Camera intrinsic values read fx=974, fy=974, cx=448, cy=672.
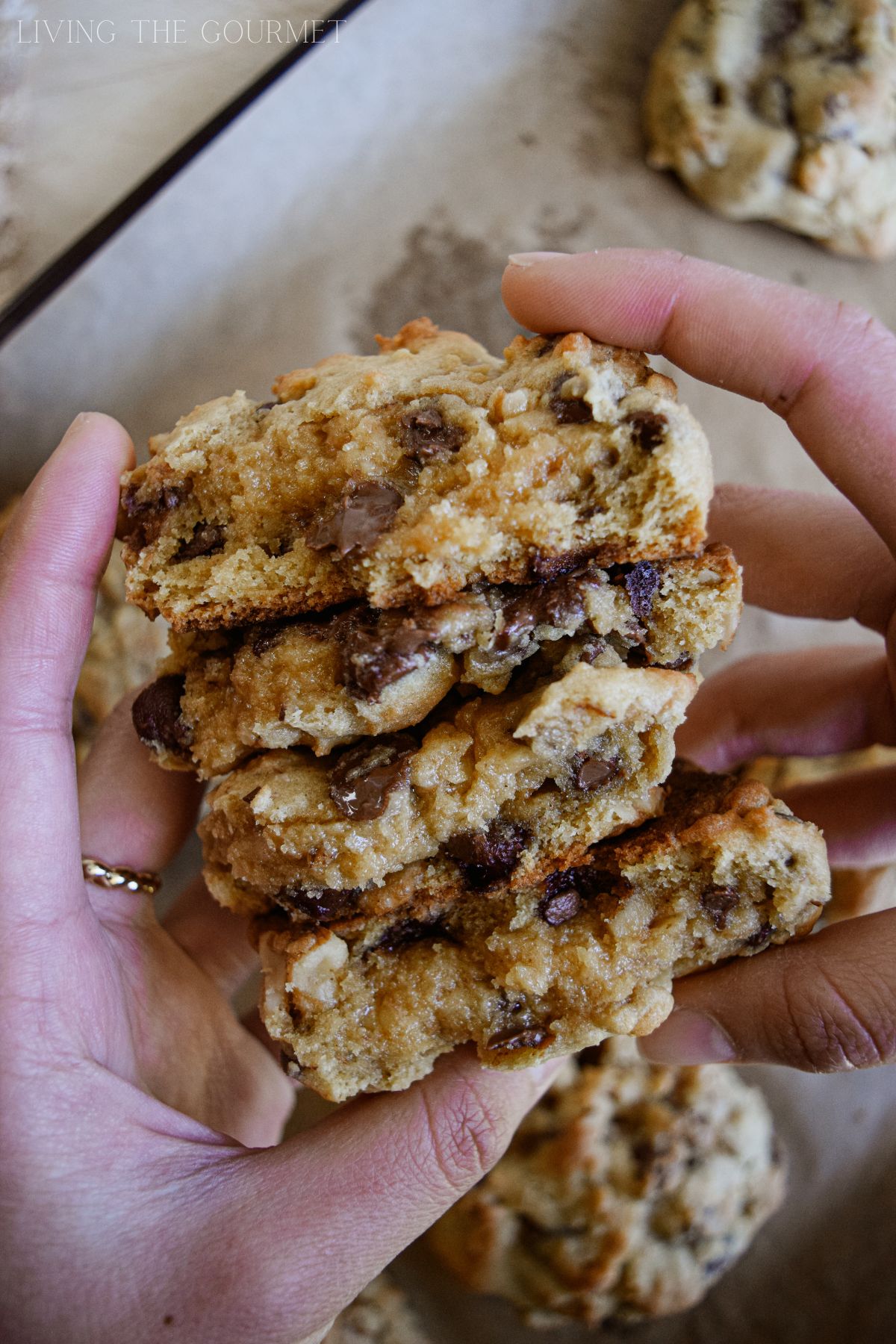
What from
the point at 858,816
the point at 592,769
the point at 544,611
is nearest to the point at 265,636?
the point at 544,611

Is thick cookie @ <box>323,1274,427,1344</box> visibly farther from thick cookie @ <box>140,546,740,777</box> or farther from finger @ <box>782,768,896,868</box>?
thick cookie @ <box>140,546,740,777</box>

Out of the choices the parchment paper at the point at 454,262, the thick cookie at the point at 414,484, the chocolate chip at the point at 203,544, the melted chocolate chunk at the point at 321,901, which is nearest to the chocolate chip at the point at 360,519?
the thick cookie at the point at 414,484

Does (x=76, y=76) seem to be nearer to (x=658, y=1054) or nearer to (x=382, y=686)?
(x=382, y=686)

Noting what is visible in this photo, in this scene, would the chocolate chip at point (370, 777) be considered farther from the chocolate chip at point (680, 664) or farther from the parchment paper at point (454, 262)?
the parchment paper at point (454, 262)

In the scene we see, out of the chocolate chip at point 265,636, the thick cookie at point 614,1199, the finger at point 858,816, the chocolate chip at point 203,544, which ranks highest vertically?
the chocolate chip at point 203,544

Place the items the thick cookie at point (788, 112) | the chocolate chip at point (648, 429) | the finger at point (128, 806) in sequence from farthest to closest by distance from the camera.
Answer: the thick cookie at point (788, 112) < the finger at point (128, 806) < the chocolate chip at point (648, 429)

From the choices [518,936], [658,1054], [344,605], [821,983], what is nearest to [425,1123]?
[518,936]

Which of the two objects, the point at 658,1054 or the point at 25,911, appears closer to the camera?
the point at 25,911
